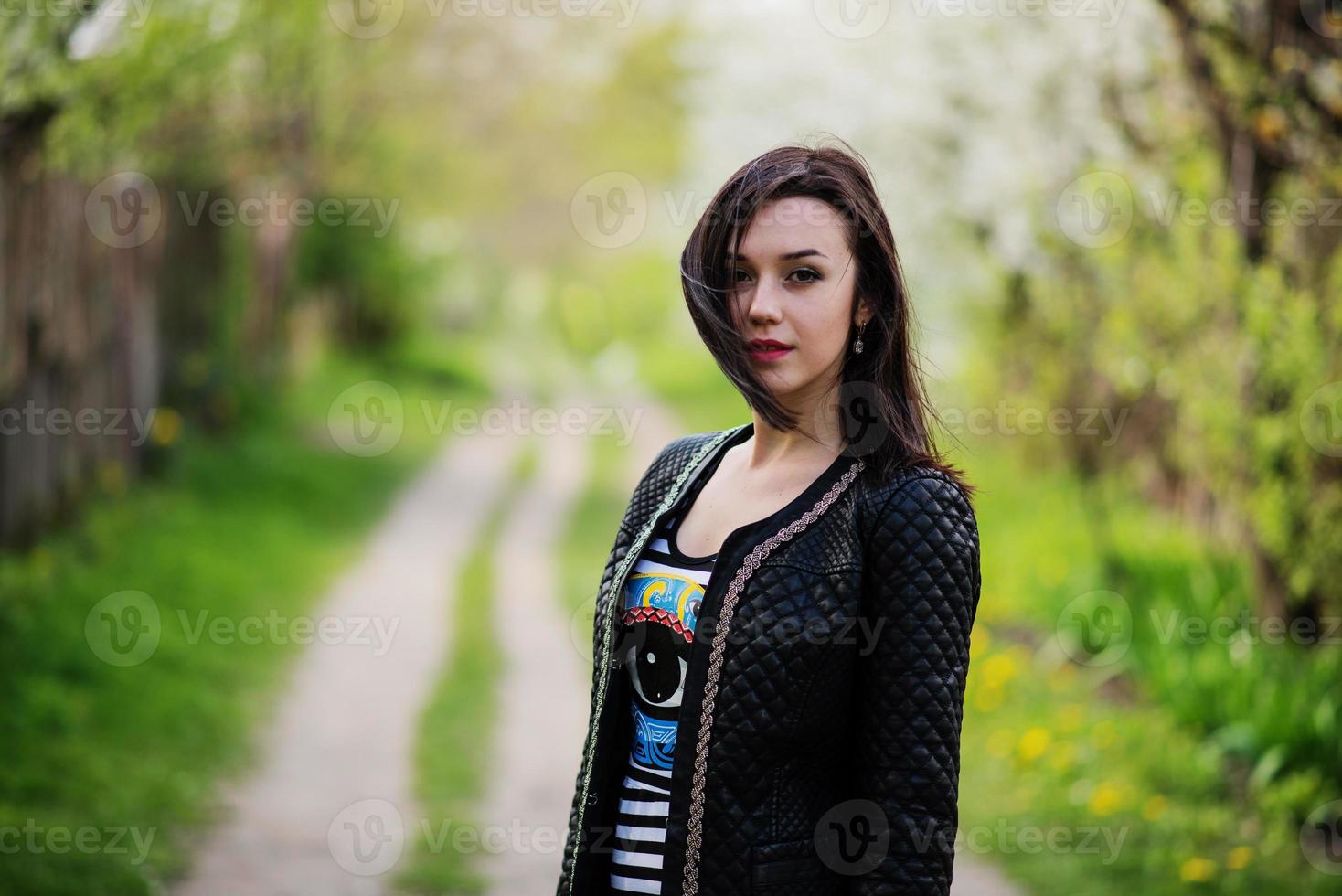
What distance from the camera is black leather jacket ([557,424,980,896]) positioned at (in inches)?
76.2

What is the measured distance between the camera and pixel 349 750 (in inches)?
278

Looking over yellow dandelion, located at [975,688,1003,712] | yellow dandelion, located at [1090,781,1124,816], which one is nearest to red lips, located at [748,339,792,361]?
yellow dandelion, located at [1090,781,1124,816]

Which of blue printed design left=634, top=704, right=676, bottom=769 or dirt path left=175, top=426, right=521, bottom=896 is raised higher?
dirt path left=175, top=426, right=521, bottom=896

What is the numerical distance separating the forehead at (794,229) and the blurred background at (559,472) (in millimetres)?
419

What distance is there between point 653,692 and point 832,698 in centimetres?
34

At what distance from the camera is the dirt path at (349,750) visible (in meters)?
5.45

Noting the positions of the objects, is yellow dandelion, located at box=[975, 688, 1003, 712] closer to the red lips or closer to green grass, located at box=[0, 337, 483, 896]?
green grass, located at box=[0, 337, 483, 896]

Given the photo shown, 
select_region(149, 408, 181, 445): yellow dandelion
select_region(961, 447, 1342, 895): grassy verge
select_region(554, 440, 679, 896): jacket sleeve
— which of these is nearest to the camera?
select_region(554, 440, 679, 896): jacket sleeve

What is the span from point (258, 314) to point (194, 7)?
8463 millimetres

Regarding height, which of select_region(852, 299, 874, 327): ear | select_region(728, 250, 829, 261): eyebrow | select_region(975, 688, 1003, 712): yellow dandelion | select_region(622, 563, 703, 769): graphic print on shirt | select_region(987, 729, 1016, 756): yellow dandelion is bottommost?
select_region(622, 563, 703, 769): graphic print on shirt

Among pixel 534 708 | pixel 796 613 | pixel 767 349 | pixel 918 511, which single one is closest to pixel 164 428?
pixel 534 708

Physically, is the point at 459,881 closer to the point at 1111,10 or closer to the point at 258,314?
the point at 1111,10

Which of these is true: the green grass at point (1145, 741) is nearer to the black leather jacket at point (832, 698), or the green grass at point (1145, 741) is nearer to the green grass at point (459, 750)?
the green grass at point (459, 750)

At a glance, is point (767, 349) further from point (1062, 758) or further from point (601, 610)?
point (1062, 758)
